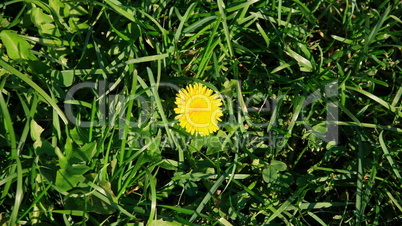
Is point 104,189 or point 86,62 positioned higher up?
point 86,62

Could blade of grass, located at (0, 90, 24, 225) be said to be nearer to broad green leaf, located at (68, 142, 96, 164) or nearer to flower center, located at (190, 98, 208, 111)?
broad green leaf, located at (68, 142, 96, 164)

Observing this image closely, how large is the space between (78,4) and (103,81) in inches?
13.4

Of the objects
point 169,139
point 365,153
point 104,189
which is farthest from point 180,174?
point 365,153

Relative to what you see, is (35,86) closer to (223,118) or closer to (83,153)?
(83,153)

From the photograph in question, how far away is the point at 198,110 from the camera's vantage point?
62.9 inches

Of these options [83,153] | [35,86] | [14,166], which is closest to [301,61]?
[83,153]

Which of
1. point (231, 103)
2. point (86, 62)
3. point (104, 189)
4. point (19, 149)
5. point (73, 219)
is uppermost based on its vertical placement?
point (86, 62)

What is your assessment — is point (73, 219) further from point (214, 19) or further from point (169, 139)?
point (214, 19)

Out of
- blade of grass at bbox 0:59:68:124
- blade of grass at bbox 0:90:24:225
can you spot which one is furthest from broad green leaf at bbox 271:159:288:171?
blade of grass at bbox 0:90:24:225

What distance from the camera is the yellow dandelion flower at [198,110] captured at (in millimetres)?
1589

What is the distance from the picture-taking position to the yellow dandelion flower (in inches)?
62.6

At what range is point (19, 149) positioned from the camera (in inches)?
60.2

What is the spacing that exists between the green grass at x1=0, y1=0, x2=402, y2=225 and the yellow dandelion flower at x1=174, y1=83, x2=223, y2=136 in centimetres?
6

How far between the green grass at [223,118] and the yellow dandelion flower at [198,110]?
0.18 feet
